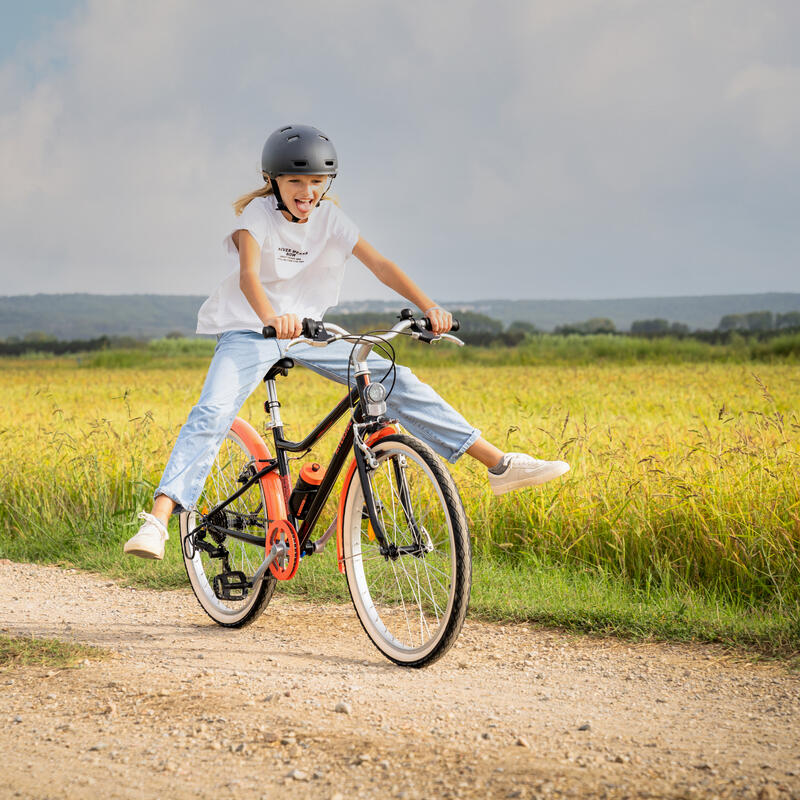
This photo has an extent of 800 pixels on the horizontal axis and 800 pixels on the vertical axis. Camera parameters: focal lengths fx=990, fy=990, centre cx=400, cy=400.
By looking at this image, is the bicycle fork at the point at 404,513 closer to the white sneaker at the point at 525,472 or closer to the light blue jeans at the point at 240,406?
the light blue jeans at the point at 240,406

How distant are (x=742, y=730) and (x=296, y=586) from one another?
→ 299 centimetres

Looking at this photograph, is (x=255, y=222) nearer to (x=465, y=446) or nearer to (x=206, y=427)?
(x=206, y=427)

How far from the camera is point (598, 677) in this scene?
430 centimetres

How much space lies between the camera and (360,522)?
15.1 ft

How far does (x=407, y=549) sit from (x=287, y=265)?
157 centimetres

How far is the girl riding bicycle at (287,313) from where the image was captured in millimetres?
4695

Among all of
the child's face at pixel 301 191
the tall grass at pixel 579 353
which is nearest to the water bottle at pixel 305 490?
the child's face at pixel 301 191

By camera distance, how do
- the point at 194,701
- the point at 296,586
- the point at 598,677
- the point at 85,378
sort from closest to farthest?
the point at 194,701 → the point at 598,677 → the point at 296,586 → the point at 85,378

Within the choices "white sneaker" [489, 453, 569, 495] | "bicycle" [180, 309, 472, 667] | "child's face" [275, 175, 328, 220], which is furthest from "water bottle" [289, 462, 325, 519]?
"child's face" [275, 175, 328, 220]

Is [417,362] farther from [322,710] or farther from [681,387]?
[322,710]

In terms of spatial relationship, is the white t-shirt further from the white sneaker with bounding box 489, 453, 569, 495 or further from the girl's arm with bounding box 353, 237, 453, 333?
the white sneaker with bounding box 489, 453, 569, 495

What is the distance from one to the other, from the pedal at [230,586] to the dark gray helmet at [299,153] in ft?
6.79

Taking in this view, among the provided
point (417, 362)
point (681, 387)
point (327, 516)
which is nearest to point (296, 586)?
point (327, 516)

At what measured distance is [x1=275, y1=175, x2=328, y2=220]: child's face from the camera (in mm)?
4824
